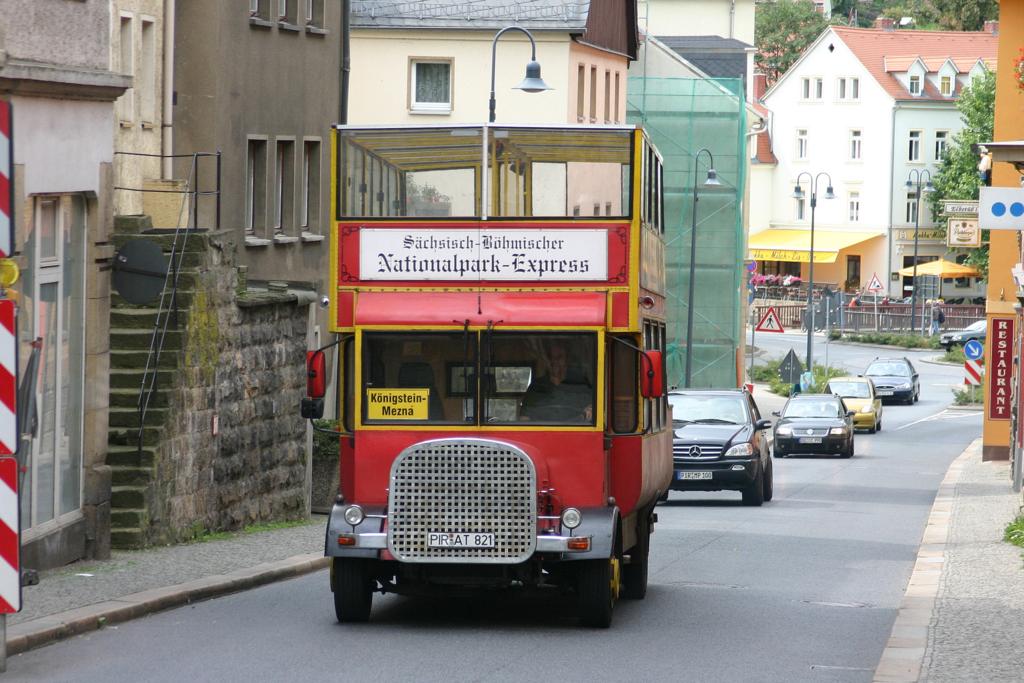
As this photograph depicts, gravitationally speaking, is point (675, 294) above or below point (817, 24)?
below

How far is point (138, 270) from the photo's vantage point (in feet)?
55.3

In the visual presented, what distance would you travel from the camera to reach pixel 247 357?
67.7 ft

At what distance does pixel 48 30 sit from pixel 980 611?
333 inches

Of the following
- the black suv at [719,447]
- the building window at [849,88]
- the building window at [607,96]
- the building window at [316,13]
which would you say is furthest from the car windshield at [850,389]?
the building window at [849,88]

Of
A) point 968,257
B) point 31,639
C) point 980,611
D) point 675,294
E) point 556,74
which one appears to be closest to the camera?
point 31,639

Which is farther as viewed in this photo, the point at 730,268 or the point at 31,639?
the point at 730,268

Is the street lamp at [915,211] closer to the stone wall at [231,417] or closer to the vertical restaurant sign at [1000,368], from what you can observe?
the vertical restaurant sign at [1000,368]

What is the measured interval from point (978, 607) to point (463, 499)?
177 inches

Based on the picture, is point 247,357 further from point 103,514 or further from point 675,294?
point 675,294

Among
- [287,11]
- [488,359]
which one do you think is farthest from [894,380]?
[488,359]

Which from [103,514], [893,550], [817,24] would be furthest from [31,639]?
[817,24]

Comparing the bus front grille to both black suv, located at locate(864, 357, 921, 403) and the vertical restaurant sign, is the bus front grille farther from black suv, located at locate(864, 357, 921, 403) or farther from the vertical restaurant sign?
black suv, located at locate(864, 357, 921, 403)

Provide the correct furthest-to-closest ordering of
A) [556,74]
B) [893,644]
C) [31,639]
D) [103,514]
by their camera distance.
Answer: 1. [556,74]
2. [103,514]
3. [893,644]
4. [31,639]

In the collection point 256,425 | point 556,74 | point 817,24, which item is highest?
point 817,24
